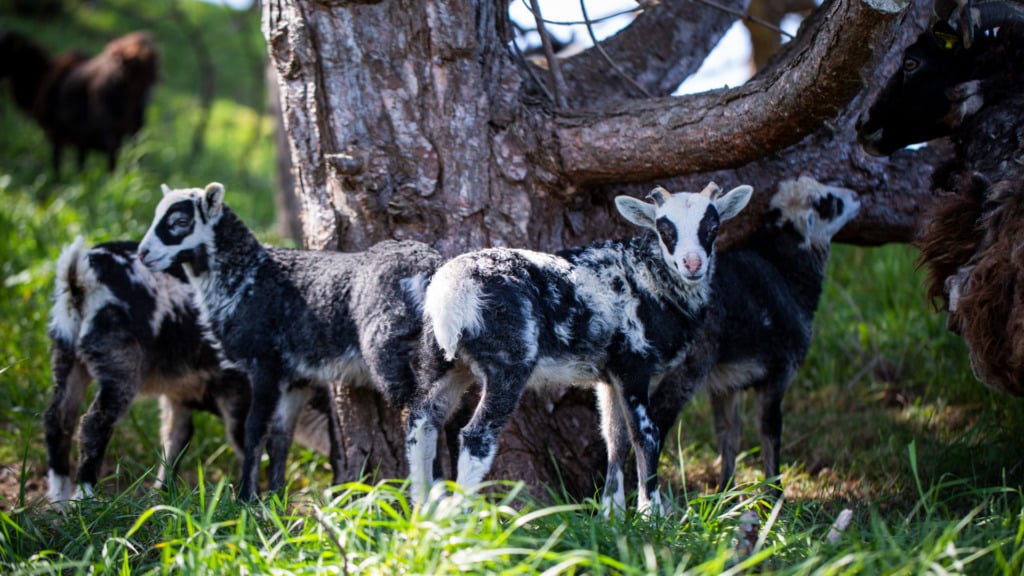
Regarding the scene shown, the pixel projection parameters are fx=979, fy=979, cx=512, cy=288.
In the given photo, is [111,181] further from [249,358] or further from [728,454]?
[728,454]

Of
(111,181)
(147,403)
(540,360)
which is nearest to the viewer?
(540,360)

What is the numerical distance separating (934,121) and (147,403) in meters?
5.34

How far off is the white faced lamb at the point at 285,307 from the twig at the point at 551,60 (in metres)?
1.37

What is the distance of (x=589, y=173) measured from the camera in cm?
500

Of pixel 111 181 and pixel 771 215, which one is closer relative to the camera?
pixel 771 215

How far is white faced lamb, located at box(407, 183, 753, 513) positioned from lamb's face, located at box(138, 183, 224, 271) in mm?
1371

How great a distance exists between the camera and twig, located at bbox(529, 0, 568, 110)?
5234mm

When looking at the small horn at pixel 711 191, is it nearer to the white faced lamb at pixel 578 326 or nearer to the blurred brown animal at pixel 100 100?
the white faced lamb at pixel 578 326

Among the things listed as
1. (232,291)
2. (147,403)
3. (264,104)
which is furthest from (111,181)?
(264,104)

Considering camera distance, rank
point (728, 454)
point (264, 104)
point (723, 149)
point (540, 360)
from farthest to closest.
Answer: point (264, 104), point (728, 454), point (723, 149), point (540, 360)

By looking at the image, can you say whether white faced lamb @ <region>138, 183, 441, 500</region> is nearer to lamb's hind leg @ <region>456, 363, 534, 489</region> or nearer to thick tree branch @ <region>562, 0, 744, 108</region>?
lamb's hind leg @ <region>456, 363, 534, 489</region>

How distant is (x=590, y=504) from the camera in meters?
3.96

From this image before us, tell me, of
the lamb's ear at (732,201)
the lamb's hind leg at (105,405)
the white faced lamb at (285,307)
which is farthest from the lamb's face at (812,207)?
the lamb's hind leg at (105,405)

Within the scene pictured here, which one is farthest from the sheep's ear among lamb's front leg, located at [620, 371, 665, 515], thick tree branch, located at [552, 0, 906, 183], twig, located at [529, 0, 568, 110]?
lamb's front leg, located at [620, 371, 665, 515]
